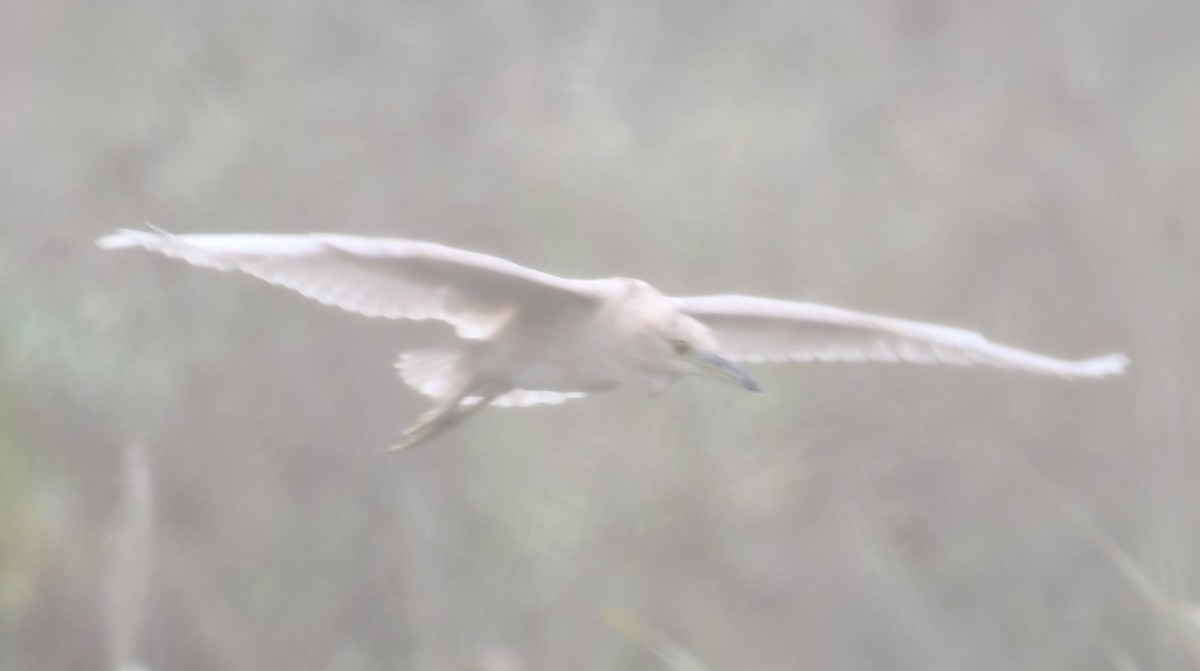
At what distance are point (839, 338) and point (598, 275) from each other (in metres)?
1.02

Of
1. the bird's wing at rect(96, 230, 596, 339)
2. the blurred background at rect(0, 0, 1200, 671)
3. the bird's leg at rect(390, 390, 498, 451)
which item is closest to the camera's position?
the bird's wing at rect(96, 230, 596, 339)

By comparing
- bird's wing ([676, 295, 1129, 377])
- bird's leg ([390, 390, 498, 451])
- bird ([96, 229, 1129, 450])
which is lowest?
bird's leg ([390, 390, 498, 451])

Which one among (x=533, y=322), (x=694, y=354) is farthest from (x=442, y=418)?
(x=694, y=354)

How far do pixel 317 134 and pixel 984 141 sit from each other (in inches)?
54.0

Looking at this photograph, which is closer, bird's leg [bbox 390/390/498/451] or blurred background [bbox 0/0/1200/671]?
bird's leg [bbox 390/390/498/451]

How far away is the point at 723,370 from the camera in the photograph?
122cm

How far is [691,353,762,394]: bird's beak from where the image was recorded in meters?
1.21

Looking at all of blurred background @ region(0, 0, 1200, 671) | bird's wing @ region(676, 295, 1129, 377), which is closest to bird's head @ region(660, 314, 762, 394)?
bird's wing @ region(676, 295, 1129, 377)

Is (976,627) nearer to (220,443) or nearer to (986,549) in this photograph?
(986,549)

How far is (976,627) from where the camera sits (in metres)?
2.50

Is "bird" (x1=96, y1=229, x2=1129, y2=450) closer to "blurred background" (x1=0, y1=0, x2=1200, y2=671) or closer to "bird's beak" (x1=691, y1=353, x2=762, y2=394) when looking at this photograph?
"bird's beak" (x1=691, y1=353, x2=762, y2=394)

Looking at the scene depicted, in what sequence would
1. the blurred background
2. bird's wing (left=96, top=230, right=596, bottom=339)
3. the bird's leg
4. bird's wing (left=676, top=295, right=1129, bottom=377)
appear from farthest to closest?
the blurred background < bird's wing (left=676, top=295, right=1129, bottom=377) < the bird's leg < bird's wing (left=96, top=230, right=596, bottom=339)

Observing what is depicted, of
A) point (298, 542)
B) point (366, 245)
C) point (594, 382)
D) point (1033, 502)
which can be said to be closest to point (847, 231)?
point (1033, 502)

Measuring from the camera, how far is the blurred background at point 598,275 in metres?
2.30
